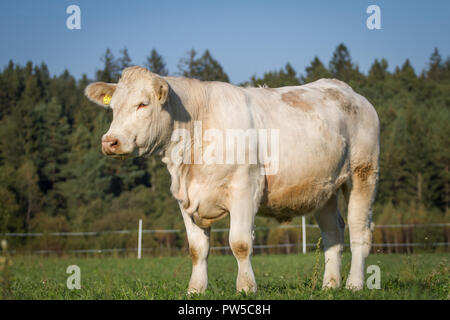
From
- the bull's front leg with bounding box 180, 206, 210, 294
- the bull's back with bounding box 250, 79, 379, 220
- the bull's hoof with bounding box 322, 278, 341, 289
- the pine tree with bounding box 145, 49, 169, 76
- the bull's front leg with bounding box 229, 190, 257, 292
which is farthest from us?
the pine tree with bounding box 145, 49, 169, 76

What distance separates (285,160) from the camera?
5.71m

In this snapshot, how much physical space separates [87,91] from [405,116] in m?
41.7

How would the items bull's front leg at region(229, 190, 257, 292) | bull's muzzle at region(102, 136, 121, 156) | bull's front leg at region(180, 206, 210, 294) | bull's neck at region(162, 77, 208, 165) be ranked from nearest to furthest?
bull's muzzle at region(102, 136, 121, 156)
bull's front leg at region(229, 190, 257, 292)
bull's neck at region(162, 77, 208, 165)
bull's front leg at region(180, 206, 210, 294)

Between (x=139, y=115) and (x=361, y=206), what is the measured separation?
3268 mm

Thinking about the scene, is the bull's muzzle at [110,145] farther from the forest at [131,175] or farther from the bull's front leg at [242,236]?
the forest at [131,175]

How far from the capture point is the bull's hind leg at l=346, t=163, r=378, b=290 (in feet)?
21.7

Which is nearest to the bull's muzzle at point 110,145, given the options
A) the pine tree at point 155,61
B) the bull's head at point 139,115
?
the bull's head at point 139,115

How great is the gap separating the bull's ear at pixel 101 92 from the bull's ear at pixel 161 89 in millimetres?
845

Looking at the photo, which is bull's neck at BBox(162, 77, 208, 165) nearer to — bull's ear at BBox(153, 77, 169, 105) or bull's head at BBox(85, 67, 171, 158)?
bull's head at BBox(85, 67, 171, 158)

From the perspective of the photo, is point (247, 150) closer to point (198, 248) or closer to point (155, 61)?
point (198, 248)

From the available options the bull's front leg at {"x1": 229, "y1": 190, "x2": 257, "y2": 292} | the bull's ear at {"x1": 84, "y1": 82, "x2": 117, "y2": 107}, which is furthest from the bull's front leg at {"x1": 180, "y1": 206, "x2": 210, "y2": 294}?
the bull's ear at {"x1": 84, "y1": 82, "x2": 117, "y2": 107}

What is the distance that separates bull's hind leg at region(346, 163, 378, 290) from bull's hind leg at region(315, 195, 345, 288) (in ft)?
0.72
